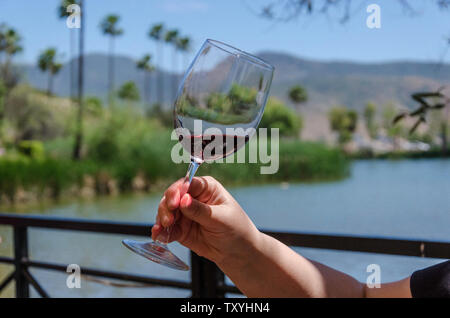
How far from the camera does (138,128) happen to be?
21234 millimetres

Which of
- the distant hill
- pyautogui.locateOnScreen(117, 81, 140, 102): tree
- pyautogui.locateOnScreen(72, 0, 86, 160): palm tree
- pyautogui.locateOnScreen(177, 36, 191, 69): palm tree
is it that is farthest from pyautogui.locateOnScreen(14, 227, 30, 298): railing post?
pyautogui.locateOnScreen(117, 81, 140, 102): tree

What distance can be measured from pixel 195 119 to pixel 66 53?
34169 mm

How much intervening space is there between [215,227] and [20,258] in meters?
1.33

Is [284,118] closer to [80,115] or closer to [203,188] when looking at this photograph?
[80,115]

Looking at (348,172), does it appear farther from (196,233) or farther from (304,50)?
(304,50)

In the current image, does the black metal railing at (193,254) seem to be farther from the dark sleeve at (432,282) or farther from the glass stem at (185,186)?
the glass stem at (185,186)

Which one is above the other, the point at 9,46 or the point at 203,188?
the point at 9,46

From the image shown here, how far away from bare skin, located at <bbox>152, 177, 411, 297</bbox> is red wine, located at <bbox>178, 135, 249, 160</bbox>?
0.05 metres

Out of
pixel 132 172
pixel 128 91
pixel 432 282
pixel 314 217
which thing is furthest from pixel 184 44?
pixel 432 282

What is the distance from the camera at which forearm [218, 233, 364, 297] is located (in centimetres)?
74

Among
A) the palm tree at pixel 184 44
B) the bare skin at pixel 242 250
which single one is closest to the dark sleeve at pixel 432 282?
the bare skin at pixel 242 250

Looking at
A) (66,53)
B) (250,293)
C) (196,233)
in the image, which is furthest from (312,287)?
(66,53)

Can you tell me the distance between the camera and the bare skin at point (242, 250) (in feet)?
2.01

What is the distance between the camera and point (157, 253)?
71 centimetres
